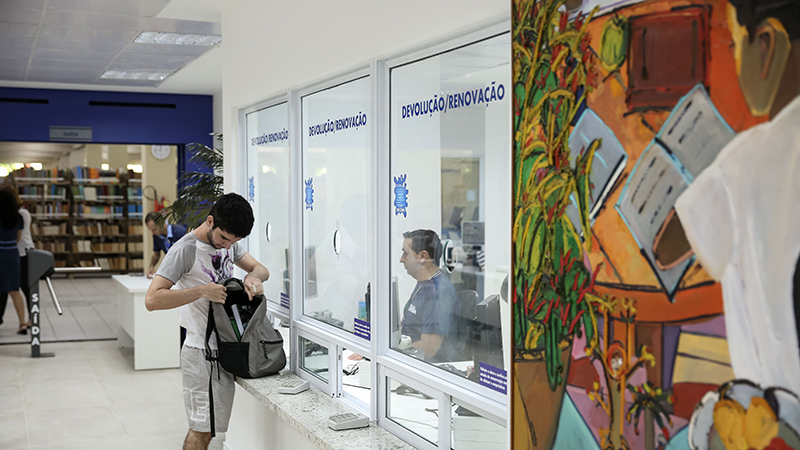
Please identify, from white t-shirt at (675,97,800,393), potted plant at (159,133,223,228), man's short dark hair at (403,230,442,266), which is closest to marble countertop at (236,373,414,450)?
man's short dark hair at (403,230,442,266)

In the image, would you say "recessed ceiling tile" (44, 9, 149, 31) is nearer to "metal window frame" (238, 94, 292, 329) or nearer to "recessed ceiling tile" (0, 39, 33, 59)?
"recessed ceiling tile" (0, 39, 33, 59)

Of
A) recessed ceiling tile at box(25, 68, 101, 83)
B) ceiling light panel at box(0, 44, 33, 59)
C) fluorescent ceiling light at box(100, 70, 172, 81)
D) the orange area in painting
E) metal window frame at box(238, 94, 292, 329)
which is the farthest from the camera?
fluorescent ceiling light at box(100, 70, 172, 81)

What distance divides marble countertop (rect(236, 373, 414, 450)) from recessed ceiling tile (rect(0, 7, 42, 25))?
3512 mm

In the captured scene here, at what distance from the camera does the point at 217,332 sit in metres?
3.61

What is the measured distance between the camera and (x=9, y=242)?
28.1 feet

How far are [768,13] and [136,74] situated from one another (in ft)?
27.7

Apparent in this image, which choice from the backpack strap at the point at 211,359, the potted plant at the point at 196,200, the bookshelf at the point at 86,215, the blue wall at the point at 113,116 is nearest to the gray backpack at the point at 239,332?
the backpack strap at the point at 211,359

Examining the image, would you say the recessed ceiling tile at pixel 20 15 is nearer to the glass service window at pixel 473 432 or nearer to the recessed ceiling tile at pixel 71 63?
the recessed ceiling tile at pixel 71 63

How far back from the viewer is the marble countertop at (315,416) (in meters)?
2.91

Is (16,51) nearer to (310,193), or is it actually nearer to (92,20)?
(92,20)

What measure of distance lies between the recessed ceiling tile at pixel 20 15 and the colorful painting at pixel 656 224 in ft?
16.1

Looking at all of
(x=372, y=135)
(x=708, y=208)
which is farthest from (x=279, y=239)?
(x=708, y=208)

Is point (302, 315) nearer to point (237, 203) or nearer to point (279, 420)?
point (279, 420)

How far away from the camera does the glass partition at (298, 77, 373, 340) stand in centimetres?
341
